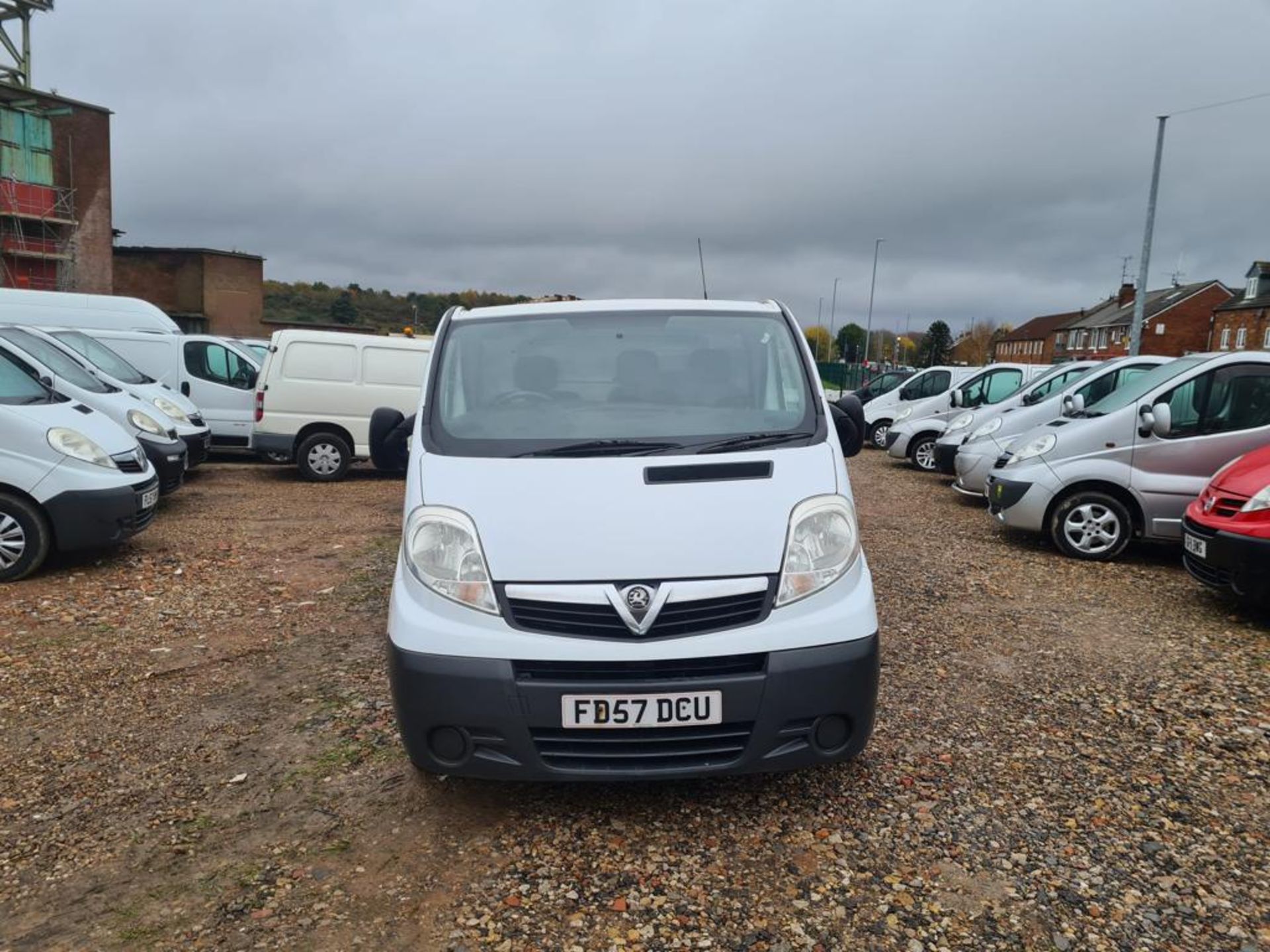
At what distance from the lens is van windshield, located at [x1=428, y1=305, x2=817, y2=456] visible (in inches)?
144

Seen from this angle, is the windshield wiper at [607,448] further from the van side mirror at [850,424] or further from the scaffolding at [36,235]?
the scaffolding at [36,235]

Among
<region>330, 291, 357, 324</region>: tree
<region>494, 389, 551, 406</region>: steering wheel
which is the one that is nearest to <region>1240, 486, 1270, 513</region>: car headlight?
<region>494, 389, 551, 406</region>: steering wheel

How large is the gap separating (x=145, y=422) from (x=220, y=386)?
4.47m

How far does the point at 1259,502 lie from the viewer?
5.43 m

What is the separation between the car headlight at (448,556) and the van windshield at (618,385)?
0.43m

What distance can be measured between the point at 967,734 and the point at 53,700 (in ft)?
14.3

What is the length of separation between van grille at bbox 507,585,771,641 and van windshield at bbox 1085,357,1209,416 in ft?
19.9

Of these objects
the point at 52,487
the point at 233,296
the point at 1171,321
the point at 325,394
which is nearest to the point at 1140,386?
the point at 52,487

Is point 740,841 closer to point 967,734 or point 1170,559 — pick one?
point 967,734

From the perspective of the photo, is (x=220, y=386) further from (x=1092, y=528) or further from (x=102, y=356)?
(x=1092, y=528)

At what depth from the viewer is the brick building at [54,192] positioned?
112 feet

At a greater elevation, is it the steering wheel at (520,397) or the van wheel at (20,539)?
the steering wheel at (520,397)

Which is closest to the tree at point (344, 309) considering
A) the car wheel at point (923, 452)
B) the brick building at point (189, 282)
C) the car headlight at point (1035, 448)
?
the brick building at point (189, 282)

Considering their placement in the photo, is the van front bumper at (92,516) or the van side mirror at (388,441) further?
the van front bumper at (92,516)
